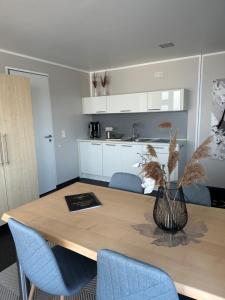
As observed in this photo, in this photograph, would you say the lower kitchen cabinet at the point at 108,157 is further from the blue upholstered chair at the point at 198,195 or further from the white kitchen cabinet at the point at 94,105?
the blue upholstered chair at the point at 198,195

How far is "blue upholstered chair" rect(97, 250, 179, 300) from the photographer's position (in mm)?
803

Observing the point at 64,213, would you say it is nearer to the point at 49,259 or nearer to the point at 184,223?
the point at 49,259

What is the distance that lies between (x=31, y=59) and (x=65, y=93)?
95cm

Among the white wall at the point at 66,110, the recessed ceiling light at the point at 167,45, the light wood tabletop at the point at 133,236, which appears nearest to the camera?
the light wood tabletop at the point at 133,236

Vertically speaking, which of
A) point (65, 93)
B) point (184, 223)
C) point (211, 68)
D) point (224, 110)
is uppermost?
point (211, 68)

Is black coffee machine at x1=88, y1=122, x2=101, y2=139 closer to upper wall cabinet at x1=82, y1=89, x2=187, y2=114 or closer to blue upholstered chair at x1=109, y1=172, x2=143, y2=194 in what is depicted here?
upper wall cabinet at x1=82, y1=89, x2=187, y2=114

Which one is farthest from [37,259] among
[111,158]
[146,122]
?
[146,122]

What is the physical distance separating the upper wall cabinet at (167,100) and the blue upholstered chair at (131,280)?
3.40 meters

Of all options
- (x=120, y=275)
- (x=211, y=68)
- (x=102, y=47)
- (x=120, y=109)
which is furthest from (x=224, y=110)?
(x=120, y=275)

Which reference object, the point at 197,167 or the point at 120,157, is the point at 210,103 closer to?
the point at 120,157

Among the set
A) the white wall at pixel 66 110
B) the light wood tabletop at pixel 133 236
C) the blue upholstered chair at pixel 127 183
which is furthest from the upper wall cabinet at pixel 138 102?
the light wood tabletop at pixel 133 236

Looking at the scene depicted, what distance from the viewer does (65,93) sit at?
442cm

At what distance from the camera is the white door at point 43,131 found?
378cm

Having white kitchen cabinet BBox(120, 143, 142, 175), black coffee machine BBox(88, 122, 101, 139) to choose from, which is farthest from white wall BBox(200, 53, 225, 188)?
black coffee machine BBox(88, 122, 101, 139)
